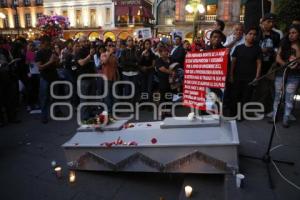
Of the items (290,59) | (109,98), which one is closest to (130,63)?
(109,98)

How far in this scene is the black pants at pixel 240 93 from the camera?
555 cm

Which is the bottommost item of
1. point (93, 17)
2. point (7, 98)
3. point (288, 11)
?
point (7, 98)

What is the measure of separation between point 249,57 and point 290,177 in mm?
2757

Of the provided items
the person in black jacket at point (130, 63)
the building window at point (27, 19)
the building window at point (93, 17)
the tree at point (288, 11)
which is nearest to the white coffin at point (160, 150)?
the person in black jacket at point (130, 63)

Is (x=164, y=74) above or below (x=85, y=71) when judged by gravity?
below

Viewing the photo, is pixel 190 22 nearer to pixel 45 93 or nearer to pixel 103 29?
pixel 103 29

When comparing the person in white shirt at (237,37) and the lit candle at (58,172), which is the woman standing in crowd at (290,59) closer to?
the person in white shirt at (237,37)

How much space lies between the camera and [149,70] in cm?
746

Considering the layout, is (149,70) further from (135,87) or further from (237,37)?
(237,37)

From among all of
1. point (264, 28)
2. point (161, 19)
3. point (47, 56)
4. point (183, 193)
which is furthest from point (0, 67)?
point (161, 19)

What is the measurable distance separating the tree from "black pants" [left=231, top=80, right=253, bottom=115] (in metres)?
5.59

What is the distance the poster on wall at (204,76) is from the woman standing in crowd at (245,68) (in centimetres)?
163

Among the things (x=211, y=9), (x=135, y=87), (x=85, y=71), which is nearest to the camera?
(x=85, y=71)

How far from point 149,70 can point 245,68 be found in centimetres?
→ 278
